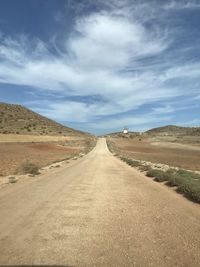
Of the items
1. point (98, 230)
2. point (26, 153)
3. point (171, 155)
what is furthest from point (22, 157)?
point (98, 230)

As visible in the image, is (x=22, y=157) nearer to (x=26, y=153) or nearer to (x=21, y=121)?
(x=26, y=153)

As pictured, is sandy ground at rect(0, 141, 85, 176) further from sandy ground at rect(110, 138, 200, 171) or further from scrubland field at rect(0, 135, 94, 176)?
sandy ground at rect(110, 138, 200, 171)

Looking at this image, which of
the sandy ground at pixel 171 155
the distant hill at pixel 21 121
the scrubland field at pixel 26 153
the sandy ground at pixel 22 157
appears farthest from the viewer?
the distant hill at pixel 21 121

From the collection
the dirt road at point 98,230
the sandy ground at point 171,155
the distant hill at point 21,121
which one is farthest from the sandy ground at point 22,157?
the distant hill at point 21,121

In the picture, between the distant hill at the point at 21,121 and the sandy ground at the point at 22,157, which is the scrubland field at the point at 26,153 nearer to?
the sandy ground at the point at 22,157

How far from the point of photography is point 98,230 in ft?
29.6

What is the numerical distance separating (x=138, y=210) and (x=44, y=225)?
3.78 meters

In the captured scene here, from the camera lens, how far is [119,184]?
19781 millimetres

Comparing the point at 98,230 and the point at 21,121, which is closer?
the point at 98,230

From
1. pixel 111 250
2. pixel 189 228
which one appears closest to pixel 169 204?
pixel 189 228

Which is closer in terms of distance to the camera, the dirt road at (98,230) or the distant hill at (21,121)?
the dirt road at (98,230)

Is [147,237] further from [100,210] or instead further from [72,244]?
[100,210]

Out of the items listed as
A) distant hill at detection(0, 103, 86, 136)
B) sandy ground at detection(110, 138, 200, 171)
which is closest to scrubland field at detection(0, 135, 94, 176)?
sandy ground at detection(110, 138, 200, 171)

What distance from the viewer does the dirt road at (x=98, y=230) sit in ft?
22.5
